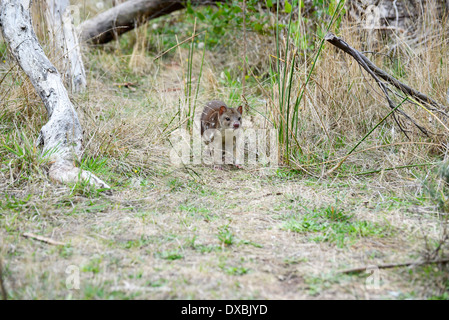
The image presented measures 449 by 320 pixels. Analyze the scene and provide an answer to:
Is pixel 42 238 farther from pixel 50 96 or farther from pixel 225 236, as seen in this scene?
pixel 50 96

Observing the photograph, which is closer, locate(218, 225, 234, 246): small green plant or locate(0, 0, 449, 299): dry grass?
locate(0, 0, 449, 299): dry grass

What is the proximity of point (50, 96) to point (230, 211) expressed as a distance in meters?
2.15

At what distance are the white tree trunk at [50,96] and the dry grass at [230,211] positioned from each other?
139 mm

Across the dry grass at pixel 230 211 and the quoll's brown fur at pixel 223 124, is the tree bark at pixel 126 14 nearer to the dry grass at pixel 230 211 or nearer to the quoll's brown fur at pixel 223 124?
the dry grass at pixel 230 211

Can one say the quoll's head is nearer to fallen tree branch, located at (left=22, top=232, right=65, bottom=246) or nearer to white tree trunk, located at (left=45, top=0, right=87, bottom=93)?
white tree trunk, located at (left=45, top=0, right=87, bottom=93)

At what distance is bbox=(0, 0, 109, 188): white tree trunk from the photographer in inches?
147

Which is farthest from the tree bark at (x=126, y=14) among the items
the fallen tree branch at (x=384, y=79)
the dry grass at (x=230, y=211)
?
the fallen tree branch at (x=384, y=79)

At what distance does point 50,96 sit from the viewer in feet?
13.9

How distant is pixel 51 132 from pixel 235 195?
1779 mm

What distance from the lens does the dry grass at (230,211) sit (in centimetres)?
253

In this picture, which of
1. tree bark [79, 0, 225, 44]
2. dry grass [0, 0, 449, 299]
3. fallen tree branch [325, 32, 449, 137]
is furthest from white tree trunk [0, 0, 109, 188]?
tree bark [79, 0, 225, 44]

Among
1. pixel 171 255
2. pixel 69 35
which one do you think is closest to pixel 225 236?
pixel 171 255

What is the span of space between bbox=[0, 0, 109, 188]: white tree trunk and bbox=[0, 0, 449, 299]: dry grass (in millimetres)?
139

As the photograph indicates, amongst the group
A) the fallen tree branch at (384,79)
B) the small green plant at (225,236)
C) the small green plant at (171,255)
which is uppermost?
the fallen tree branch at (384,79)
